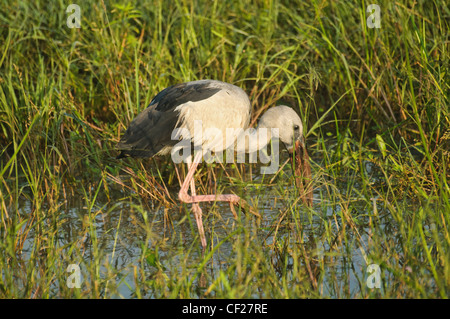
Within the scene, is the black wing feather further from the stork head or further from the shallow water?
the stork head

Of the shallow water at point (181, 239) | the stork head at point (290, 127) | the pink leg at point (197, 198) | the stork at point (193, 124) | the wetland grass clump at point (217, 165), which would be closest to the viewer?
the shallow water at point (181, 239)

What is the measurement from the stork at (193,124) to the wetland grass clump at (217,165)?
5.8 inches

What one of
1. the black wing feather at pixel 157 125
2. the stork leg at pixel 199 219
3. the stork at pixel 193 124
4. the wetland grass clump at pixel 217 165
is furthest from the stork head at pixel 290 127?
the stork leg at pixel 199 219

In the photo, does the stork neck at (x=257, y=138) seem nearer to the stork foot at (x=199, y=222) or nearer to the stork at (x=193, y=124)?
the stork at (x=193, y=124)

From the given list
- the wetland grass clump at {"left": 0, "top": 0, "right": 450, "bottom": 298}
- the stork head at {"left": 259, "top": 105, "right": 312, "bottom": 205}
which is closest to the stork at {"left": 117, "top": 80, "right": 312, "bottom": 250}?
the stork head at {"left": 259, "top": 105, "right": 312, "bottom": 205}

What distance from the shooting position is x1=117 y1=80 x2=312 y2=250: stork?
4.56 m

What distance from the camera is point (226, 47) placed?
6.14 m

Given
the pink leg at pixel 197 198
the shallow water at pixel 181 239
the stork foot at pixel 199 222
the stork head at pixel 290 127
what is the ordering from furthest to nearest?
the stork head at pixel 290 127 → the pink leg at pixel 197 198 → the stork foot at pixel 199 222 → the shallow water at pixel 181 239

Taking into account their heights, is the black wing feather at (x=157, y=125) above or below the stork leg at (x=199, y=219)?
above

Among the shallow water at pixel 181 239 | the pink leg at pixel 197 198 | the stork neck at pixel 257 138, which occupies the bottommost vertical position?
the shallow water at pixel 181 239

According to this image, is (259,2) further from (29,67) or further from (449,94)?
(449,94)

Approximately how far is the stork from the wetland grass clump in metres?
0.15

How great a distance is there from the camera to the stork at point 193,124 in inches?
180

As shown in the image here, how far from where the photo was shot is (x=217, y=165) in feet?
17.8
